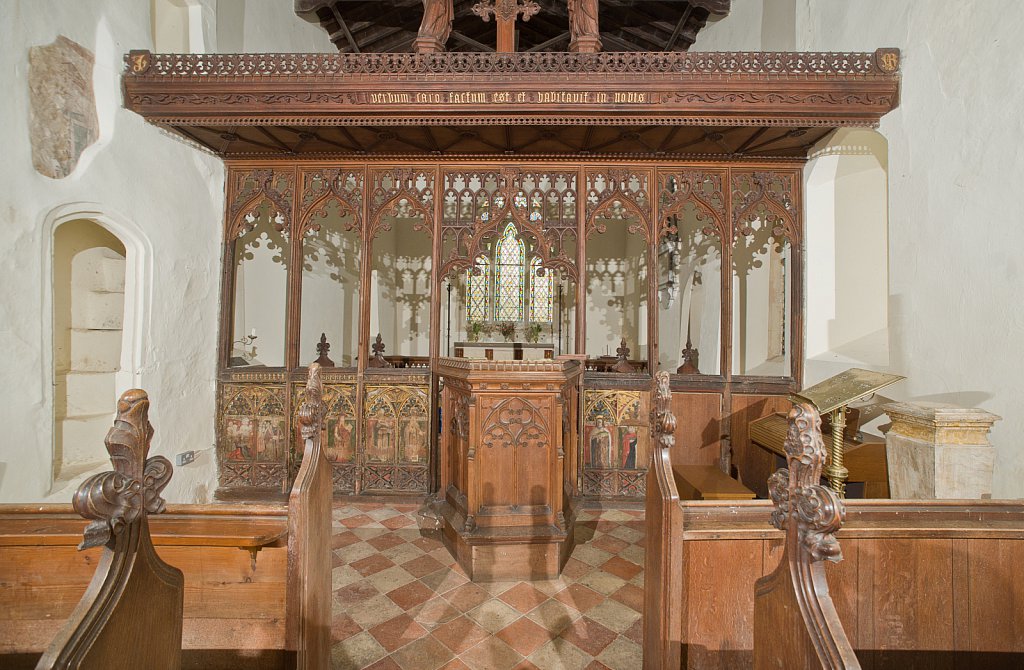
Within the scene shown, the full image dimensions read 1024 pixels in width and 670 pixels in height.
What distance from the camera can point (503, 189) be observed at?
476 centimetres

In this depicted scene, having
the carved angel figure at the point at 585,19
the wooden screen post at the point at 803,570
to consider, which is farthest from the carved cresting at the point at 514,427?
the carved angel figure at the point at 585,19

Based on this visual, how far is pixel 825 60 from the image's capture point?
12.4 ft

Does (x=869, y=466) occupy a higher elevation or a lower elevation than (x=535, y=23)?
lower

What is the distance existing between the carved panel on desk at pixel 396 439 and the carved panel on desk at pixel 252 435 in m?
0.89

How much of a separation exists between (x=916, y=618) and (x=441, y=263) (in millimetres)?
4267

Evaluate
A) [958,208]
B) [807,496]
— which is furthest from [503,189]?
[807,496]

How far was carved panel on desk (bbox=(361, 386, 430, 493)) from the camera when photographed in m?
4.61

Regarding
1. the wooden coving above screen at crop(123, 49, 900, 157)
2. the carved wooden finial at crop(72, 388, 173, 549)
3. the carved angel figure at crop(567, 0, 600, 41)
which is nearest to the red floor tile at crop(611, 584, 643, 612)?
the carved wooden finial at crop(72, 388, 173, 549)

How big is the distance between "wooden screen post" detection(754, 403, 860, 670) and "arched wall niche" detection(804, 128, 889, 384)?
353 cm

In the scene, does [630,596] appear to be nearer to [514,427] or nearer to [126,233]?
[514,427]

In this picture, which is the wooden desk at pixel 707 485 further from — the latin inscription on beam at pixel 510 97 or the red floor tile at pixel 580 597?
the latin inscription on beam at pixel 510 97

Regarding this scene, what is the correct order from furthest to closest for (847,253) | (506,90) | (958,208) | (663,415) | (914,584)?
(847,253), (506,90), (958,208), (663,415), (914,584)

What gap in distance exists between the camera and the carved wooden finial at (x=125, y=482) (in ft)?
3.25

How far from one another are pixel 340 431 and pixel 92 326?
232 centimetres
